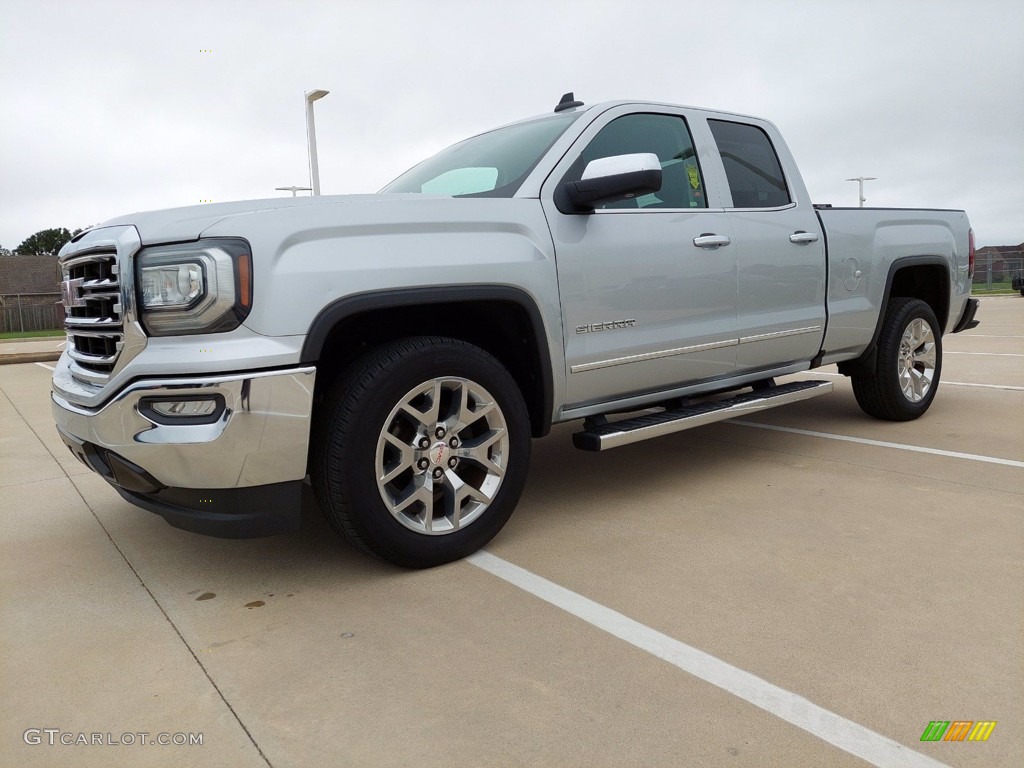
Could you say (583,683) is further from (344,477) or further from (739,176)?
(739,176)

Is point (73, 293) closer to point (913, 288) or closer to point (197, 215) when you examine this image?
point (197, 215)

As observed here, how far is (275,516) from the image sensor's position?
290 cm

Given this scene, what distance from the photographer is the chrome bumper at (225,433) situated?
8.95 feet

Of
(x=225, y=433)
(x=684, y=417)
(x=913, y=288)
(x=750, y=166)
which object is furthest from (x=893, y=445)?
(x=225, y=433)

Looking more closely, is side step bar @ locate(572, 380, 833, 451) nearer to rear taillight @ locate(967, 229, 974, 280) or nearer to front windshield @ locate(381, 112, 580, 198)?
front windshield @ locate(381, 112, 580, 198)

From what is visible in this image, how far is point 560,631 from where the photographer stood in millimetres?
2676

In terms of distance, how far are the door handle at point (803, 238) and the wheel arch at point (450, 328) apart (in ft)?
6.37

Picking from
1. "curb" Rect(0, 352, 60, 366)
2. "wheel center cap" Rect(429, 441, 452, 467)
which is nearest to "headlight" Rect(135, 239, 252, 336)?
"wheel center cap" Rect(429, 441, 452, 467)

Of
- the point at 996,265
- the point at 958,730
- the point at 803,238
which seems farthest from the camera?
the point at 996,265

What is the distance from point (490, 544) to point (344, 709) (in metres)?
1.36

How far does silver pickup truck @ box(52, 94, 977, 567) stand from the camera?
9.11ft

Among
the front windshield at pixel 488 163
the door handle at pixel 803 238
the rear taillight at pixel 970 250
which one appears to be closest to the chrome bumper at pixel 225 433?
the front windshield at pixel 488 163

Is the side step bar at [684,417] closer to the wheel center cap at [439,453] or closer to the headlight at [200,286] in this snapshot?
the wheel center cap at [439,453]

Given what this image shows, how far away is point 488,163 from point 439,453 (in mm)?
1618
